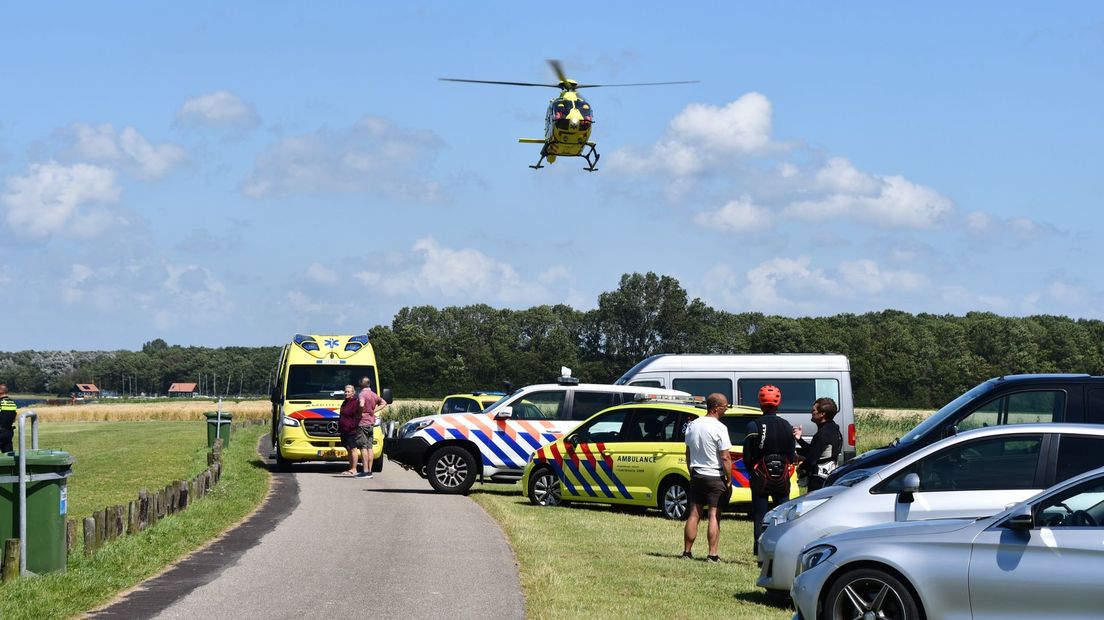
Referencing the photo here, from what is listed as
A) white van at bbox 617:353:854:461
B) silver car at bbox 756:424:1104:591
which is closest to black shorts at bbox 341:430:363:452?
white van at bbox 617:353:854:461

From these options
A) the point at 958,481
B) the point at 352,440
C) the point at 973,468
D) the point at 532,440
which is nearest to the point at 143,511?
the point at 532,440

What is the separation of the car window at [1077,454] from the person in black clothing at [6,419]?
18.5 m

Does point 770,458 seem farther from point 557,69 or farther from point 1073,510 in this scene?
point 557,69

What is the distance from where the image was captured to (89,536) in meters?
12.9

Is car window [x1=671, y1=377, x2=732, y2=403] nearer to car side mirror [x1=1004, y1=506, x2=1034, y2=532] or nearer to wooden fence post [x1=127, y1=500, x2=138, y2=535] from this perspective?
wooden fence post [x1=127, y1=500, x2=138, y2=535]

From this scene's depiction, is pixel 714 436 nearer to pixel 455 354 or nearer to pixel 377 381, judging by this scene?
pixel 377 381

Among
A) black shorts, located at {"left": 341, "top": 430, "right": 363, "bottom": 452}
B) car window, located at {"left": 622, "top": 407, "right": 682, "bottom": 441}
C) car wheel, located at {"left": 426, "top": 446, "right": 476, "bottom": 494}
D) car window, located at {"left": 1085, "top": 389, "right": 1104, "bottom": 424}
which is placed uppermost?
car window, located at {"left": 1085, "top": 389, "right": 1104, "bottom": 424}

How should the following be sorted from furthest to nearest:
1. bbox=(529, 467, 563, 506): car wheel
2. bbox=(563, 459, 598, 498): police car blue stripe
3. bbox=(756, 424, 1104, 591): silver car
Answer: bbox=(529, 467, 563, 506): car wheel → bbox=(563, 459, 598, 498): police car blue stripe → bbox=(756, 424, 1104, 591): silver car

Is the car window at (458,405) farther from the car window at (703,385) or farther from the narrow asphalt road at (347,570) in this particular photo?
the narrow asphalt road at (347,570)

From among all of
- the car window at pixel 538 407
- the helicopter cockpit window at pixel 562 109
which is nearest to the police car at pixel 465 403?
the helicopter cockpit window at pixel 562 109

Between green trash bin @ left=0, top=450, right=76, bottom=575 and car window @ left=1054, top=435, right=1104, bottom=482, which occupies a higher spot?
car window @ left=1054, top=435, right=1104, bottom=482

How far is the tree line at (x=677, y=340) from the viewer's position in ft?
394

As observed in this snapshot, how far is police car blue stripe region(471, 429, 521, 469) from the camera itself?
72.5 feet

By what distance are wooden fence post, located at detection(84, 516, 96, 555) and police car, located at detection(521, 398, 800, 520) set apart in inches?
320
